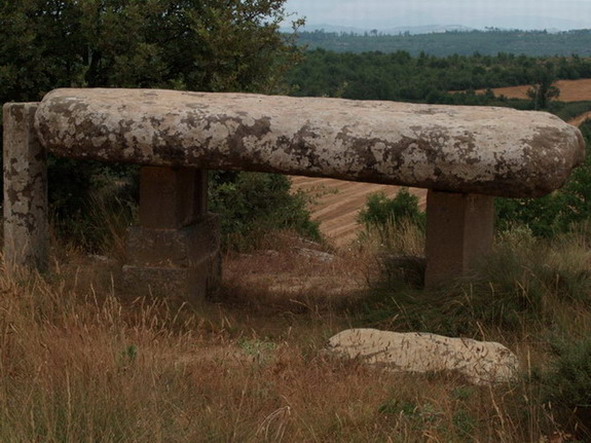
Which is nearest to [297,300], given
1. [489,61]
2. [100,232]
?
[100,232]

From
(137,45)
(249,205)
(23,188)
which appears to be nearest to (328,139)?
(23,188)

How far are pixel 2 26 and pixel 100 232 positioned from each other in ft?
6.64

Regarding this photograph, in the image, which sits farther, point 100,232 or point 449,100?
point 449,100

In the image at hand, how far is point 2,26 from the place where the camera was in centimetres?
792

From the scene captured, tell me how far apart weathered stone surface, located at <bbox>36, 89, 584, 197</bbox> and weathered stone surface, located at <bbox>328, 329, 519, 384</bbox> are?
0.91 metres

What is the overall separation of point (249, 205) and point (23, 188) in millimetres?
3415

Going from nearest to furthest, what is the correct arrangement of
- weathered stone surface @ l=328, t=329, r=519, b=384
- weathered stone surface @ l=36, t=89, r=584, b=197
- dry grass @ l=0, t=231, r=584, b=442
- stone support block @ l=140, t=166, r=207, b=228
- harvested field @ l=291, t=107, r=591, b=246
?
dry grass @ l=0, t=231, r=584, b=442 → weathered stone surface @ l=328, t=329, r=519, b=384 → weathered stone surface @ l=36, t=89, r=584, b=197 → stone support block @ l=140, t=166, r=207, b=228 → harvested field @ l=291, t=107, r=591, b=246

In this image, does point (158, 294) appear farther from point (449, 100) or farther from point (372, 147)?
point (449, 100)

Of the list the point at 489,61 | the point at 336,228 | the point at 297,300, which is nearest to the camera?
the point at 297,300

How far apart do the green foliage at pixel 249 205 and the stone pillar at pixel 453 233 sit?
10.2 feet

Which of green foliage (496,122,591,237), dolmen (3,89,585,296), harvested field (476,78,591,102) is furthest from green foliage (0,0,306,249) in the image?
harvested field (476,78,591,102)

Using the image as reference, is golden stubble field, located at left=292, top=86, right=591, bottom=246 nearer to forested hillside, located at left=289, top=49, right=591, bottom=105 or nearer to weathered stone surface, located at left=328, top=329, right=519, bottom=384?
weathered stone surface, located at left=328, top=329, right=519, bottom=384

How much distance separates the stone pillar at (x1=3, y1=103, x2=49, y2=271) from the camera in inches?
238

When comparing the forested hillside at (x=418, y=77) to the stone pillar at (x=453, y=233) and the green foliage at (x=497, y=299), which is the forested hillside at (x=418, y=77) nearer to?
the stone pillar at (x=453, y=233)
